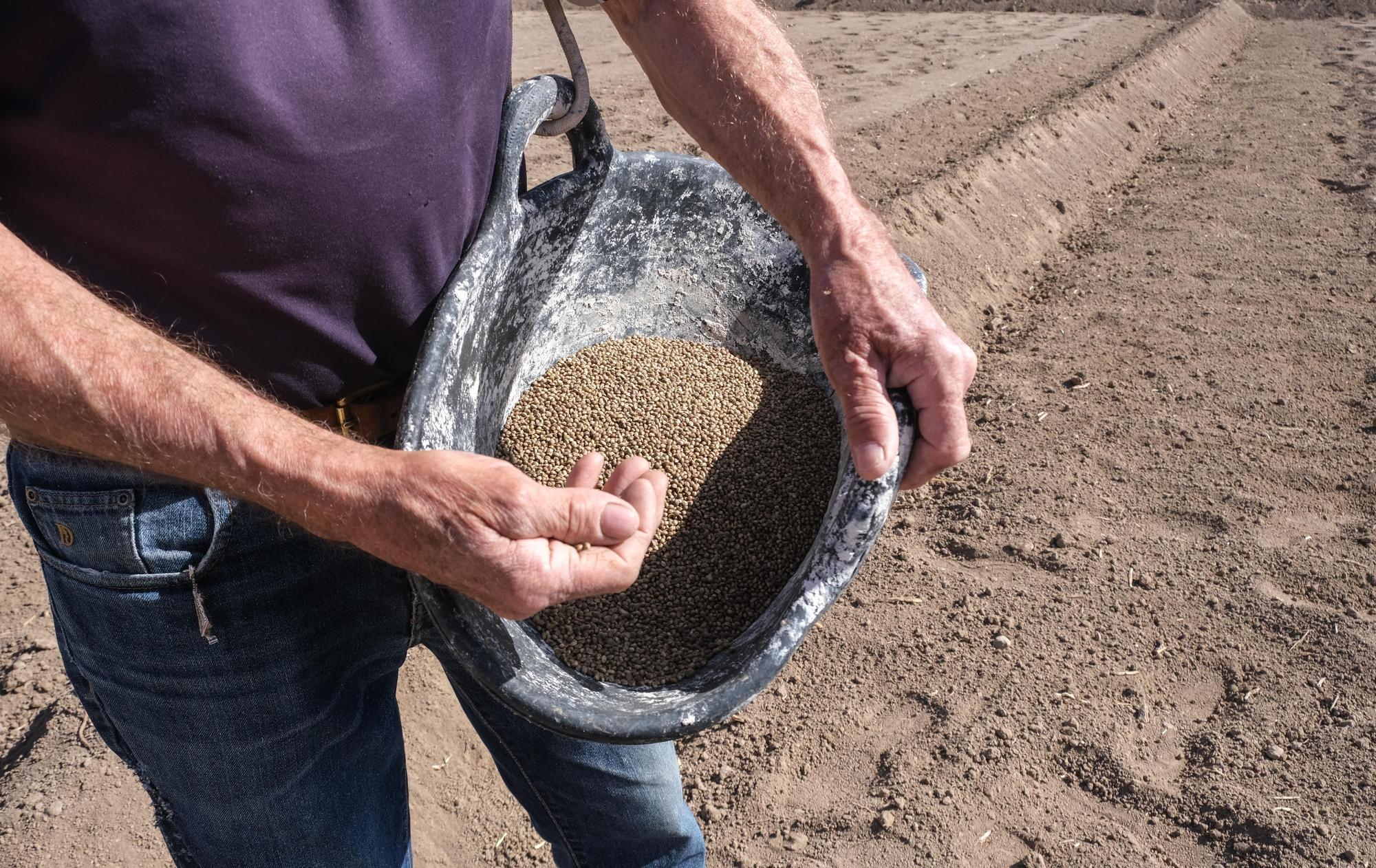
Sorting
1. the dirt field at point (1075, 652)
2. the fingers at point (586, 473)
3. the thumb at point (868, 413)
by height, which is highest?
the thumb at point (868, 413)

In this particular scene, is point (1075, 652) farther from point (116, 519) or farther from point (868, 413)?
point (116, 519)

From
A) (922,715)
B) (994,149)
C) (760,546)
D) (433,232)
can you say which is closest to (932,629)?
(922,715)

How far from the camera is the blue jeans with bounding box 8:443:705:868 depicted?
47.9 inches

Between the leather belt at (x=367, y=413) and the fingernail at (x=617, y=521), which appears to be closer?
the fingernail at (x=617, y=521)

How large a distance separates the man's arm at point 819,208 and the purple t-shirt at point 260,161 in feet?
1.25

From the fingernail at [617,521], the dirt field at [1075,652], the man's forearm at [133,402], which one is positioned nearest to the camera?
the man's forearm at [133,402]

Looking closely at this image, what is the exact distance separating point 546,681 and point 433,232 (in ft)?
2.00

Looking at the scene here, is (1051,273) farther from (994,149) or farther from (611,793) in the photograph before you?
(611,793)

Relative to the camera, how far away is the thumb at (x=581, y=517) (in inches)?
42.5

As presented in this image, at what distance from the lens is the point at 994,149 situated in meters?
5.36

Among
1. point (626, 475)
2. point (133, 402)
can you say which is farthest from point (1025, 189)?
point (133, 402)

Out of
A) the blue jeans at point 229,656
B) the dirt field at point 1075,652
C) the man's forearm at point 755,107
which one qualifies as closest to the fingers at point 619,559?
the blue jeans at point 229,656

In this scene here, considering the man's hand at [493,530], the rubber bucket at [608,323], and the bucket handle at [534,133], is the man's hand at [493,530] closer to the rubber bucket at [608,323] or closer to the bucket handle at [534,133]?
the rubber bucket at [608,323]

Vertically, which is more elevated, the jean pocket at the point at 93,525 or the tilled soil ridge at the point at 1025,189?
the jean pocket at the point at 93,525
